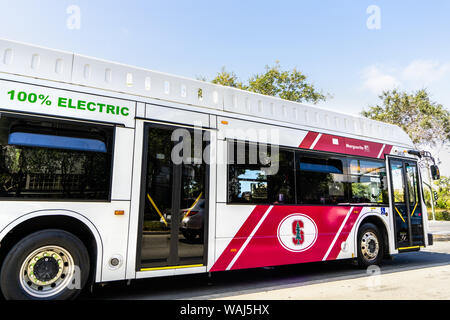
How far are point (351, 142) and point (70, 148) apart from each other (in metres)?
5.96

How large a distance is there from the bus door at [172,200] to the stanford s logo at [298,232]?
189cm

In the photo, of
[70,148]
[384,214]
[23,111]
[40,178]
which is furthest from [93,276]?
[384,214]

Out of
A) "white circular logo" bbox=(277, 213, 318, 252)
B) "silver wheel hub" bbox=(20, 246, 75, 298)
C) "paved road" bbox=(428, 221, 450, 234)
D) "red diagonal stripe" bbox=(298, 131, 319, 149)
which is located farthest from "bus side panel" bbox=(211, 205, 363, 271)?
"paved road" bbox=(428, 221, 450, 234)

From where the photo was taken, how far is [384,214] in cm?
785

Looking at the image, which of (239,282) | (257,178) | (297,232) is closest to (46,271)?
(239,282)

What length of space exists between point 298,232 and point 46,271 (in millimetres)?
4251

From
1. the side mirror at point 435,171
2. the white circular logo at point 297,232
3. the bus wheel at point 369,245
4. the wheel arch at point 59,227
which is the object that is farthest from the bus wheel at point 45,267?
the side mirror at point 435,171

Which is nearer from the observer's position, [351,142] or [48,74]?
[48,74]

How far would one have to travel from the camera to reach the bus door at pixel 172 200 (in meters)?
4.88

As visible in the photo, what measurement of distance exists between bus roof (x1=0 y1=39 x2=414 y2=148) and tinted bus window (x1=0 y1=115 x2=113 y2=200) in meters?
0.74

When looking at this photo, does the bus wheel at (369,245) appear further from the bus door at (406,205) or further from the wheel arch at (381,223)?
the bus door at (406,205)

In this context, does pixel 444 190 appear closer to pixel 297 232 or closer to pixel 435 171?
pixel 435 171
